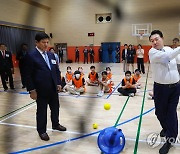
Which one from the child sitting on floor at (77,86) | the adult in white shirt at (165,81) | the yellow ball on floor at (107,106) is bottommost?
the yellow ball on floor at (107,106)

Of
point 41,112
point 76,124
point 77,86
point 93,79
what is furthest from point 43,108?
point 93,79

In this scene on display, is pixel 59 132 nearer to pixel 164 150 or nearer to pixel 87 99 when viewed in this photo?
pixel 164 150

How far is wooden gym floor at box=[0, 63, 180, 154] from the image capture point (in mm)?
2117

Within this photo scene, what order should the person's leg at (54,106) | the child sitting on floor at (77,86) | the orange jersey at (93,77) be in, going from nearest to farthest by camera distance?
the person's leg at (54,106) → the child sitting on floor at (77,86) → the orange jersey at (93,77)

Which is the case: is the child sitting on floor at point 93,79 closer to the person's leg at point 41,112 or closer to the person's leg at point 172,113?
the person's leg at point 41,112

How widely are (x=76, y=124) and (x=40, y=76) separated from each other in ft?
3.09

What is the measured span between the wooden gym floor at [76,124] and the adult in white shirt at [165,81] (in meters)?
0.35

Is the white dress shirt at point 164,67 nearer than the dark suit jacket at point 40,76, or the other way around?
the white dress shirt at point 164,67

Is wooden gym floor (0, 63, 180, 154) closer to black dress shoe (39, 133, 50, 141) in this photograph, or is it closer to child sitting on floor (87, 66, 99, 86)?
black dress shoe (39, 133, 50, 141)

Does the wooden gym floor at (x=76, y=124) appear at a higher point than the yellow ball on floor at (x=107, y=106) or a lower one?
lower

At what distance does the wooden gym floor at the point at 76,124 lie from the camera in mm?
2117

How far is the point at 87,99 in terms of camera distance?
421 centimetres

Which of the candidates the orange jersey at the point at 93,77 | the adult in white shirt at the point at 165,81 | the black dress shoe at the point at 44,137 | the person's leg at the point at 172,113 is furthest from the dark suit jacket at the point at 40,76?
the orange jersey at the point at 93,77

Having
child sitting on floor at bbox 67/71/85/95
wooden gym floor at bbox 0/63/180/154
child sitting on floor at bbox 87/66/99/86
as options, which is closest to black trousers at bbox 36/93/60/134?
wooden gym floor at bbox 0/63/180/154
